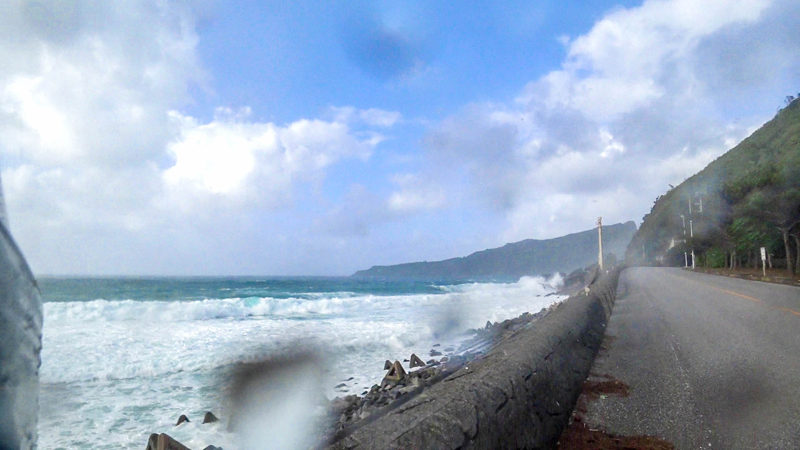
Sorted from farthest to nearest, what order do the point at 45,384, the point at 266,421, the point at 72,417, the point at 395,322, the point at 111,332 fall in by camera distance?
the point at 395,322, the point at 111,332, the point at 45,384, the point at 72,417, the point at 266,421

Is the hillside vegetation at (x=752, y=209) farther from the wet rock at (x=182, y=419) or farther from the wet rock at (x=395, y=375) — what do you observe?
the wet rock at (x=182, y=419)

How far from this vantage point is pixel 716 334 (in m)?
7.64

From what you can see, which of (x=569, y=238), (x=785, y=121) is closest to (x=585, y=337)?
(x=785, y=121)

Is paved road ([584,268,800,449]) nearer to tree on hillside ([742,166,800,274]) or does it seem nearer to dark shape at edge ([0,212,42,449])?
dark shape at edge ([0,212,42,449])

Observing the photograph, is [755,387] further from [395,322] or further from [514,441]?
[395,322]

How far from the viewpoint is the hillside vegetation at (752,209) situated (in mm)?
25266

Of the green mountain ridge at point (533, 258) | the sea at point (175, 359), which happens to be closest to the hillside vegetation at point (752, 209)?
the sea at point (175, 359)

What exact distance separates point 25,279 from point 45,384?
11.5m

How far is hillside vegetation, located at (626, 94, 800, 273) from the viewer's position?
25266mm

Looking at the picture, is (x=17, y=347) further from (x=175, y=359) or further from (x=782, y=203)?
(x=782, y=203)

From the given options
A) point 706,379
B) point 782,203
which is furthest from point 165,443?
point 782,203

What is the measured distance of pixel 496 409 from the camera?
2.89m

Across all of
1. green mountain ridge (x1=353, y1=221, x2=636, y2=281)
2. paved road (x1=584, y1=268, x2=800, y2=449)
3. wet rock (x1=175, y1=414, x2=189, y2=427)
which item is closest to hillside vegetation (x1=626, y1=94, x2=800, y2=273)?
paved road (x1=584, y1=268, x2=800, y2=449)

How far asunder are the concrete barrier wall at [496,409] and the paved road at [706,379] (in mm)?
457
